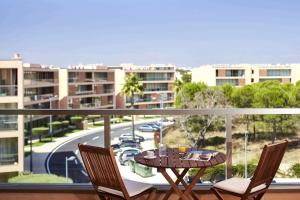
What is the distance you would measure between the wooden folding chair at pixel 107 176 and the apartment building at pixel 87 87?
4593cm

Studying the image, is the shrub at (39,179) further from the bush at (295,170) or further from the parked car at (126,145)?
the bush at (295,170)

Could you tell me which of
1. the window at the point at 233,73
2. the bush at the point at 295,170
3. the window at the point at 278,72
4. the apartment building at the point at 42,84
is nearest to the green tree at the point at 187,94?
the window at the point at 233,73

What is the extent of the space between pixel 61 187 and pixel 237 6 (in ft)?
154

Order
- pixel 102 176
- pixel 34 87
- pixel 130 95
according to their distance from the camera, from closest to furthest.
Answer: pixel 102 176 < pixel 34 87 < pixel 130 95

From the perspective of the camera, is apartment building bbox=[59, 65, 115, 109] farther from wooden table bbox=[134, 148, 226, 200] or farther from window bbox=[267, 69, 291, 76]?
wooden table bbox=[134, 148, 226, 200]

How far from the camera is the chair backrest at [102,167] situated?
279 cm

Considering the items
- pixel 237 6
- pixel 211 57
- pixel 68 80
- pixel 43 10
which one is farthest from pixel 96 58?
pixel 237 6

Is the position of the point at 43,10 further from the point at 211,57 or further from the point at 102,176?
the point at 102,176

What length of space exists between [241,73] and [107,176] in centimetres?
4670

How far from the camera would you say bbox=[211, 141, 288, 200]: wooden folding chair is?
9.33 ft

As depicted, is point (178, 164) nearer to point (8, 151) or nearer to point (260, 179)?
point (260, 179)

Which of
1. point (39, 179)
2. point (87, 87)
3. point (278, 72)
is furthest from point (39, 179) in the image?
point (87, 87)

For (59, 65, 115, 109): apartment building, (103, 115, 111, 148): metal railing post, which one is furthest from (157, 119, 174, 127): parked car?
(59, 65, 115, 109): apartment building

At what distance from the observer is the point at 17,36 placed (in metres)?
53.6
